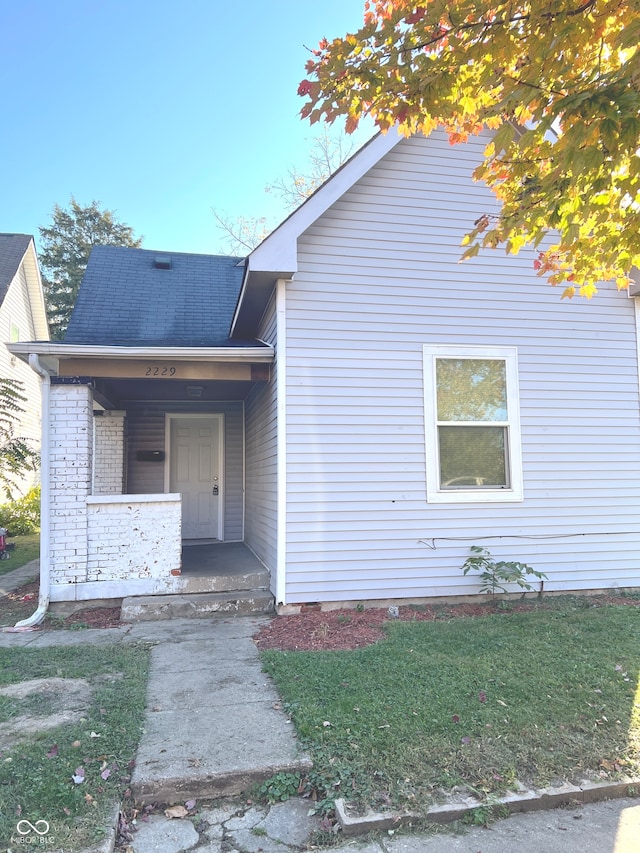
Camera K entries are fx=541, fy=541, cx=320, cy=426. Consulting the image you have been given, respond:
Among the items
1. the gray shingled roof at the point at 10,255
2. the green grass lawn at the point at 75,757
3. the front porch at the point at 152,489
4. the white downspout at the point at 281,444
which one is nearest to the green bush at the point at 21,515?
the front porch at the point at 152,489

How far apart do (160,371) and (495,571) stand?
435 centimetres

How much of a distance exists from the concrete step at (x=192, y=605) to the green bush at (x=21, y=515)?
7.81m

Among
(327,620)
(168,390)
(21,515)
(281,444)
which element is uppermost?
(168,390)

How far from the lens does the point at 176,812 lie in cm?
254

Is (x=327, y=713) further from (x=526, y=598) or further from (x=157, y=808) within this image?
(x=526, y=598)

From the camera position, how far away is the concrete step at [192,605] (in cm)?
588

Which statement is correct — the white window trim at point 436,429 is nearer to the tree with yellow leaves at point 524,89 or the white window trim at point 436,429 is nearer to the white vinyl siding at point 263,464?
the white vinyl siding at point 263,464

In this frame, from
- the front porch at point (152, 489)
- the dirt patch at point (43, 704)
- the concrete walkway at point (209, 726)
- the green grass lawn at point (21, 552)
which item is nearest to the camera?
the concrete walkway at point (209, 726)

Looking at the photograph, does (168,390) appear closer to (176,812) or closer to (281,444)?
(281,444)

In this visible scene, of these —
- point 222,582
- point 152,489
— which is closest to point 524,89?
point 222,582

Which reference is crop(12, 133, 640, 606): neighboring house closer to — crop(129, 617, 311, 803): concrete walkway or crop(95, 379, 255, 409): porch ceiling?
crop(95, 379, 255, 409): porch ceiling

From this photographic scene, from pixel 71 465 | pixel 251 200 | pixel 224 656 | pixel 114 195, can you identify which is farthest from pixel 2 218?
pixel 224 656

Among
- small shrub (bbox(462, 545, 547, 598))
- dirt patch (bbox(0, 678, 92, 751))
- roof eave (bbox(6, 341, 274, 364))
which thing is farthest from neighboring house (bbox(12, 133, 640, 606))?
dirt patch (bbox(0, 678, 92, 751))

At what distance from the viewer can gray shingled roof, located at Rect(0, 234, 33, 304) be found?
→ 1486 cm
